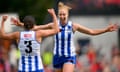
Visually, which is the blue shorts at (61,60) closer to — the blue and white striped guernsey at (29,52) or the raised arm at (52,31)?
the blue and white striped guernsey at (29,52)

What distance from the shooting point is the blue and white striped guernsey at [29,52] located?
18203 millimetres

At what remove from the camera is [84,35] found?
117ft

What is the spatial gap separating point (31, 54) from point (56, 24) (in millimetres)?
779

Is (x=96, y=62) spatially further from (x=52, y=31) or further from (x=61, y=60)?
(x=52, y=31)

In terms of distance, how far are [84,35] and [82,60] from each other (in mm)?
4569

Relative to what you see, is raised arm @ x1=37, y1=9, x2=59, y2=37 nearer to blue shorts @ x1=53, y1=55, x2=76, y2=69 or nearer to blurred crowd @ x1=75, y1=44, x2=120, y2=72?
blue shorts @ x1=53, y1=55, x2=76, y2=69

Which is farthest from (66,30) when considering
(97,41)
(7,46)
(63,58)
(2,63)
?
(97,41)

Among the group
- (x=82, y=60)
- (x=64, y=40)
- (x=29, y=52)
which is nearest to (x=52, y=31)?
(x=29, y=52)

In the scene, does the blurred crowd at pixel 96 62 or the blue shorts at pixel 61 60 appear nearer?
the blue shorts at pixel 61 60

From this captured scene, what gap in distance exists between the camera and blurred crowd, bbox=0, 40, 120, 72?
28.9 meters

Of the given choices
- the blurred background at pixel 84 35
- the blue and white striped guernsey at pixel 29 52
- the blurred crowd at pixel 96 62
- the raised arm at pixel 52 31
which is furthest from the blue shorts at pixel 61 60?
the blurred crowd at pixel 96 62

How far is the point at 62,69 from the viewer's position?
1997 cm

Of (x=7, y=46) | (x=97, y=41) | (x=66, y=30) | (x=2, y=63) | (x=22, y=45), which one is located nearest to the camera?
(x=22, y=45)

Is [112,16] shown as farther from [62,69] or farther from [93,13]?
[62,69]
